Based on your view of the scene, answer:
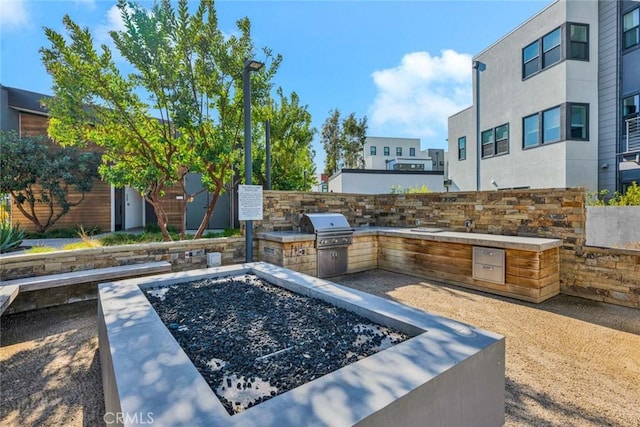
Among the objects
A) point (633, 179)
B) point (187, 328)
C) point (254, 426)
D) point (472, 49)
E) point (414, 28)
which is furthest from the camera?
point (472, 49)

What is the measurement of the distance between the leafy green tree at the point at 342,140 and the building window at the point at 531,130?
15.4m

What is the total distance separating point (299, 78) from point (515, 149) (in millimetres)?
7844

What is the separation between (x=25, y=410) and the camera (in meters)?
2.16

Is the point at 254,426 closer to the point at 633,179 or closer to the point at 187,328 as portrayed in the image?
the point at 187,328

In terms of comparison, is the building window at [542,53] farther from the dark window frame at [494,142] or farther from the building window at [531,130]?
the dark window frame at [494,142]

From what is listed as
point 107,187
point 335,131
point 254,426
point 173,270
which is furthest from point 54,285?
point 335,131

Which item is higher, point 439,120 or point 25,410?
point 439,120

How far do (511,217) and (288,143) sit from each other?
7.83 meters

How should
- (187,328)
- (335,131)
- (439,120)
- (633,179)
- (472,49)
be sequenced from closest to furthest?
(187,328) < (633,179) < (472,49) < (439,120) < (335,131)

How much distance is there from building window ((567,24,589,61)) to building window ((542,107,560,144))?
1.54 metres

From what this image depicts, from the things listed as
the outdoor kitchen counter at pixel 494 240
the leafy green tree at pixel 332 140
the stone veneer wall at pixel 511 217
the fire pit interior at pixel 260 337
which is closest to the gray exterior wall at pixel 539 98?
the stone veneer wall at pixel 511 217

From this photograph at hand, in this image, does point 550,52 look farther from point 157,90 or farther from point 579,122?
point 157,90

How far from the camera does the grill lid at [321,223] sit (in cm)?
566

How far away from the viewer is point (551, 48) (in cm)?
935
